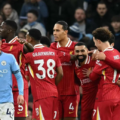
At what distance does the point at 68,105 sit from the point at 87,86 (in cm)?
63

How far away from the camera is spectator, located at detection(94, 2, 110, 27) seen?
13578 millimetres

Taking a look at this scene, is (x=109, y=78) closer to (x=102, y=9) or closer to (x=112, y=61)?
(x=112, y=61)

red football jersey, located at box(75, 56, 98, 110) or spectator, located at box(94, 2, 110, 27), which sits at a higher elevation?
spectator, located at box(94, 2, 110, 27)

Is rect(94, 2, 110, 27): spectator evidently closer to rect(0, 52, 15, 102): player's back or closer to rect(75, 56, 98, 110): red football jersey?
→ rect(75, 56, 98, 110): red football jersey

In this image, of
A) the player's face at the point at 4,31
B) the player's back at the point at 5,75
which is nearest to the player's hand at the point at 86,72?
the player's face at the point at 4,31

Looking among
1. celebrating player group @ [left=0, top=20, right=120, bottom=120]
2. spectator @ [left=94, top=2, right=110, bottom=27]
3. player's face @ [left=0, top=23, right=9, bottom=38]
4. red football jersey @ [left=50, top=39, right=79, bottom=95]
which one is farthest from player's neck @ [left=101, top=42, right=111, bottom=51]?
spectator @ [left=94, top=2, right=110, bottom=27]

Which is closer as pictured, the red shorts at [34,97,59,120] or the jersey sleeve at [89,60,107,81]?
the jersey sleeve at [89,60,107,81]

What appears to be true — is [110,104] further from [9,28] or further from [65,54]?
[9,28]

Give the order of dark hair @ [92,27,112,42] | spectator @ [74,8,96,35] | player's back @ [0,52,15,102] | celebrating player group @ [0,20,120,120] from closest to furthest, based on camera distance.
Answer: player's back @ [0,52,15,102], celebrating player group @ [0,20,120,120], dark hair @ [92,27,112,42], spectator @ [74,8,96,35]

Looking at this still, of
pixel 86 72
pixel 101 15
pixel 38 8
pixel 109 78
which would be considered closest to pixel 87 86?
pixel 86 72

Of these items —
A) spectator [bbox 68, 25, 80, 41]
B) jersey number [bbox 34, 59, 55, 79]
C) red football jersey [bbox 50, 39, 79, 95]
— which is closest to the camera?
jersey number [bbox 34, 59, 55, 79]

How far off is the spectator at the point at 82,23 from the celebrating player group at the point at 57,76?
157 inches

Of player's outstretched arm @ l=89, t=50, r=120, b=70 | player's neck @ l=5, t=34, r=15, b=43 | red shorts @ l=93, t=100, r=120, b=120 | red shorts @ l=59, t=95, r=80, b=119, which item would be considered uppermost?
player's neck @ l=5, t=34, r=15, b=43

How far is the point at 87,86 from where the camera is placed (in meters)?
9.52
